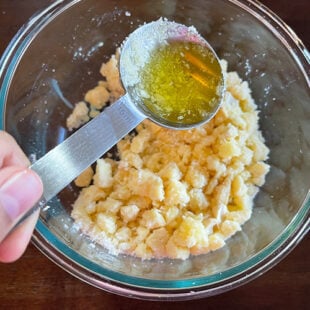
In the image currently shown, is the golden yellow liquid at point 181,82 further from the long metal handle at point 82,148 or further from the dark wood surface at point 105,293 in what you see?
the dark wood surface at point 105,293

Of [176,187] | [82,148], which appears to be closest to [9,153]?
[82,148]

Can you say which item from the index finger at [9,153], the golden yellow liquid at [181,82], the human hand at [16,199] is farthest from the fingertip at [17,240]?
the golden yellow liquid at [181,82]

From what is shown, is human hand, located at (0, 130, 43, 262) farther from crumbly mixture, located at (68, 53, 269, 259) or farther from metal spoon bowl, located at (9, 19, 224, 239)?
crumbly mixture, located at (68, 53, 269, 259)

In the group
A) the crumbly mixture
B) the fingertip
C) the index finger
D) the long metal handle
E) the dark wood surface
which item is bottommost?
the dark wood surface

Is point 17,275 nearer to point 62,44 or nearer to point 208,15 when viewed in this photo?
point 62,44

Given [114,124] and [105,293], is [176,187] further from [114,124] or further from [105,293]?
[105,293]

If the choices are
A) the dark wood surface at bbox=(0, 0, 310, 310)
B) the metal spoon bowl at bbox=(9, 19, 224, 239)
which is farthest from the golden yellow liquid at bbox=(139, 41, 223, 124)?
the dark wood surface at bbox=(0, 0, 310, 310)

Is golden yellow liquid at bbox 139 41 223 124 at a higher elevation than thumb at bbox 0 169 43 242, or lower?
lower
